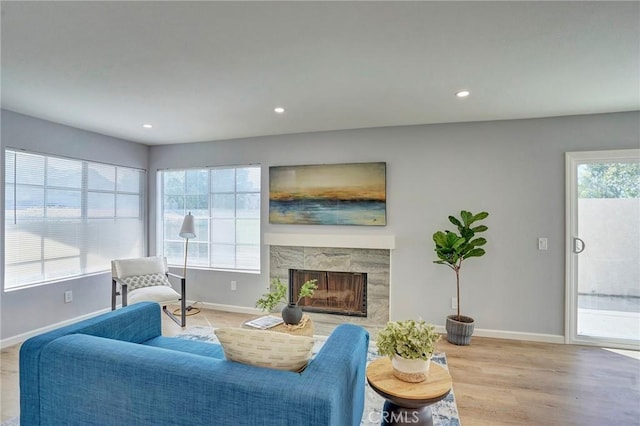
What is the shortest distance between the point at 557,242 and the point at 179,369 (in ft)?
12.5

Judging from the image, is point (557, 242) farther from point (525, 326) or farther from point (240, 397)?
point (240, 397)

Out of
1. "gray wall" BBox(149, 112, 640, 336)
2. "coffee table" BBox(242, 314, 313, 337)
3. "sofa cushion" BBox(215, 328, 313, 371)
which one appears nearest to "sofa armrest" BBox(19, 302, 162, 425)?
"coffee table" BBox(242, 314, 313, 337)

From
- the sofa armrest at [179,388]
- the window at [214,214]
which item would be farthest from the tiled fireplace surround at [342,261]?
the sofa armrest at [179,388]

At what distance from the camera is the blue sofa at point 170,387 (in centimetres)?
127

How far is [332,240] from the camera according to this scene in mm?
4086

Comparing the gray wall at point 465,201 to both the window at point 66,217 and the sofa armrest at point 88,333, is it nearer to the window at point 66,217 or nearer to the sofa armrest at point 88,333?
the window at point 66,217

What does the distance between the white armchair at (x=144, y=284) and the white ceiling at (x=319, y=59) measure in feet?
5.80

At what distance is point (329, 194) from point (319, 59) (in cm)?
211

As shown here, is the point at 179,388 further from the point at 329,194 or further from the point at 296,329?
the point at 329,194

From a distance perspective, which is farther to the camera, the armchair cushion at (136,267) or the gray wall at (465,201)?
the armchair cushion at (136,267)

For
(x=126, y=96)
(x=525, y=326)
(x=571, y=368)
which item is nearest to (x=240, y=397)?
(x=126, y=96)

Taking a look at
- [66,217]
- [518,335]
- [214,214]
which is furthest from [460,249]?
[66,217]

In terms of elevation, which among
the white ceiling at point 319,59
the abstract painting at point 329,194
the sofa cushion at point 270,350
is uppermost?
the white ceiling at point 319,59

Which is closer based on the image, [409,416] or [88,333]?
[409,416]
